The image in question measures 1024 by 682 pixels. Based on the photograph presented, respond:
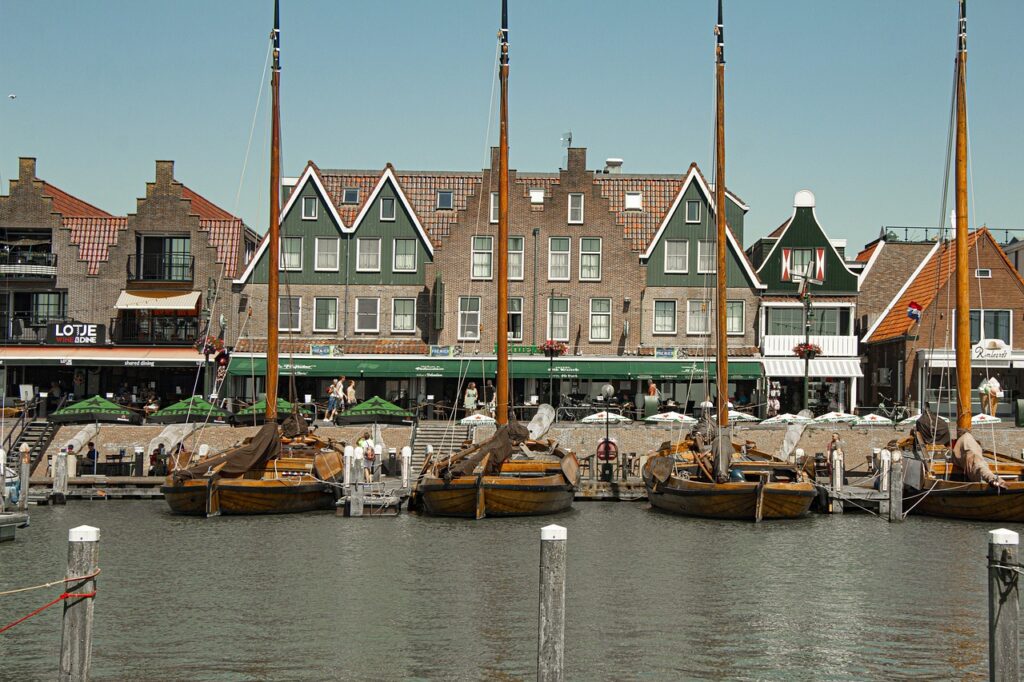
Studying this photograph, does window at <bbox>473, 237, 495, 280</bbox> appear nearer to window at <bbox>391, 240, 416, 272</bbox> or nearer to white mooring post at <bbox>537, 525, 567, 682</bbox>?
window at <bbox>391, 240, 416, 272</bbox>

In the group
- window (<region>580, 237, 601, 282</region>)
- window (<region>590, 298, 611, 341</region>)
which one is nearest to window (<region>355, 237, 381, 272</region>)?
window (<region>580, 237, 601, 282</region>)

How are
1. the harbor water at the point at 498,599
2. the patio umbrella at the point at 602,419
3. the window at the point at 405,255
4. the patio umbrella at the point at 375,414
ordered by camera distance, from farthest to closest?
the window at the point at 405,255 → the patio umbrella at the point at 375,414 → the patio umbrella at the point at 602,419 → the harbor water at the point at 498,599

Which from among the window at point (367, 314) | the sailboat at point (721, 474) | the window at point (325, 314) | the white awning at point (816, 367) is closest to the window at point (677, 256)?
the white awning at point (816, 367)

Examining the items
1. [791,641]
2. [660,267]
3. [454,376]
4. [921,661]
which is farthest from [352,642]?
[660,267]

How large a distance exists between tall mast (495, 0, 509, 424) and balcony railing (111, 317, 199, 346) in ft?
87.3

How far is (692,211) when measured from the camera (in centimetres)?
6169

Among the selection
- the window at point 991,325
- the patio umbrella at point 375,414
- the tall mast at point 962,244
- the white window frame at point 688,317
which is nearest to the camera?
the tall mast at point 962,244

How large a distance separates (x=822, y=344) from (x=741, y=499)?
90.3 feet

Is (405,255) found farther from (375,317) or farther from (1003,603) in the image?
(1003,603)

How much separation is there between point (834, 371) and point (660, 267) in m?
10.6

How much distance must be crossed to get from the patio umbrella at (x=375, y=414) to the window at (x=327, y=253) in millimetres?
12342

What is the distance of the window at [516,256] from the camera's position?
60.5 m

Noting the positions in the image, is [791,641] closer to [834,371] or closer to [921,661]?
[921,661]

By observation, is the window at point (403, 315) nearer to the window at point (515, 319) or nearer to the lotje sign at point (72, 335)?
the window at point (515, 319)
